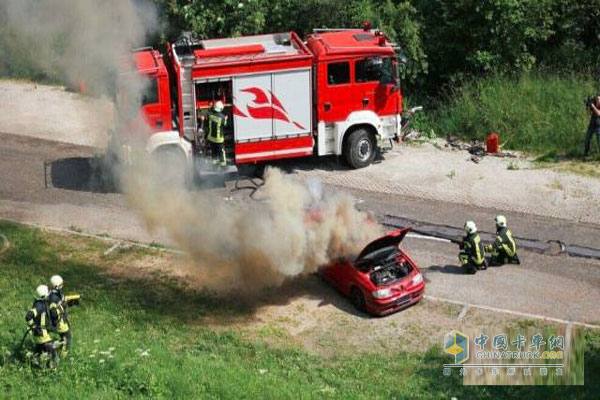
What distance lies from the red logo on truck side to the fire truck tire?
1.85m

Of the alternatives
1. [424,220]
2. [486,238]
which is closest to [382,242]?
[486,238]

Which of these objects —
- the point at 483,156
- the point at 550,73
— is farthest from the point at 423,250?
the point at 550,73

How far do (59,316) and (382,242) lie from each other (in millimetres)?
6443

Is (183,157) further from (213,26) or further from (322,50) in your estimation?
(213,26)

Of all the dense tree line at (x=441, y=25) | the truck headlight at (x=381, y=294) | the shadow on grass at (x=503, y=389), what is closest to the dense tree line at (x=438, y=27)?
the dense tree line at (x=441, y=25)

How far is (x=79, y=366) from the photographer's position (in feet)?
54.4

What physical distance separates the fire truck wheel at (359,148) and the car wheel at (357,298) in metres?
7.47

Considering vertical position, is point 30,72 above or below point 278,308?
above

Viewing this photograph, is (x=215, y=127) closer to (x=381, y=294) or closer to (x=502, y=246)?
(x=381, y=294)

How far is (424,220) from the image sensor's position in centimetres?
2350

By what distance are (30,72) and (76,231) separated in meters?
11.9

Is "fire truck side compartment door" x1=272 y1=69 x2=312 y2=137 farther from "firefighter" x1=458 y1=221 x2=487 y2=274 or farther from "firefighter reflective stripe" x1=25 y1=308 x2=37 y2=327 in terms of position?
"firefighter reflective stripe" x1=25 y1=308 x2=37 y2=327

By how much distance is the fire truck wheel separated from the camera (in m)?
26.3

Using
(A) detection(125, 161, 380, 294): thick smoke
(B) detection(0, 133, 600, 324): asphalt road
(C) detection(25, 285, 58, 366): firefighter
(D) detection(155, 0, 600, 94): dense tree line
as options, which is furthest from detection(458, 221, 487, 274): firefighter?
(D) detection(155, 0, 600, 94): dense tree line
